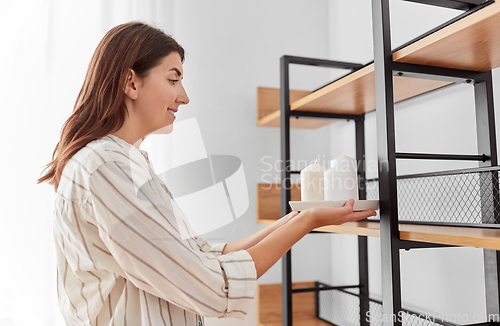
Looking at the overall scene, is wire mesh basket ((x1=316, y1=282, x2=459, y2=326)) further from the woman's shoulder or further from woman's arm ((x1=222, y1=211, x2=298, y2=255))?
the woman's shoulder

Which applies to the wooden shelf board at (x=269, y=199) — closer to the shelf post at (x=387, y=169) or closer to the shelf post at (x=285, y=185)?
the shelf post at (x=285, y=185)

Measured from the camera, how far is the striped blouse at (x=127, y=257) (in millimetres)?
561

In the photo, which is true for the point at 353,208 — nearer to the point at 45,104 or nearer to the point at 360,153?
the point at 360,153

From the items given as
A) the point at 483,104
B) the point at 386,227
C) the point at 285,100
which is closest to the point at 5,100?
the point at 285,100

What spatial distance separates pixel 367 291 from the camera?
160cm

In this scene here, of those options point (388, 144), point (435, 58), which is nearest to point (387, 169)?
point (388, 144)

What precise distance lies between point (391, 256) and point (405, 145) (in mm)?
712

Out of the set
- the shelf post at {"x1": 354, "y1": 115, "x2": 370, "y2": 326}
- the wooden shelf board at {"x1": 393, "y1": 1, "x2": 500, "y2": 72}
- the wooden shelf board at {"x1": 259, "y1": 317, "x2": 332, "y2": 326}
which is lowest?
the wooden shelf board at {"x1": 259, "y1": 317, "x2": 332, "y2": 326}

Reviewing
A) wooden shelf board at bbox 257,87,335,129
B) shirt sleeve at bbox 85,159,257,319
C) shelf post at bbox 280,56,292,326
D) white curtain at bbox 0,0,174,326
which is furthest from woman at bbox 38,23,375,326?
wooden shelf board at bbox 257,87,335,129

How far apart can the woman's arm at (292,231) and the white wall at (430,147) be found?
539 mm

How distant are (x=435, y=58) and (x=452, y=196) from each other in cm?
46

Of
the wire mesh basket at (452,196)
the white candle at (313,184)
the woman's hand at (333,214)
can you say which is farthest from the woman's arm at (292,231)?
the wire mesh basket at (452,196)

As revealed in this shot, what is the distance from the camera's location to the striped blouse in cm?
56

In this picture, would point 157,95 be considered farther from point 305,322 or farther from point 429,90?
point 305,322
